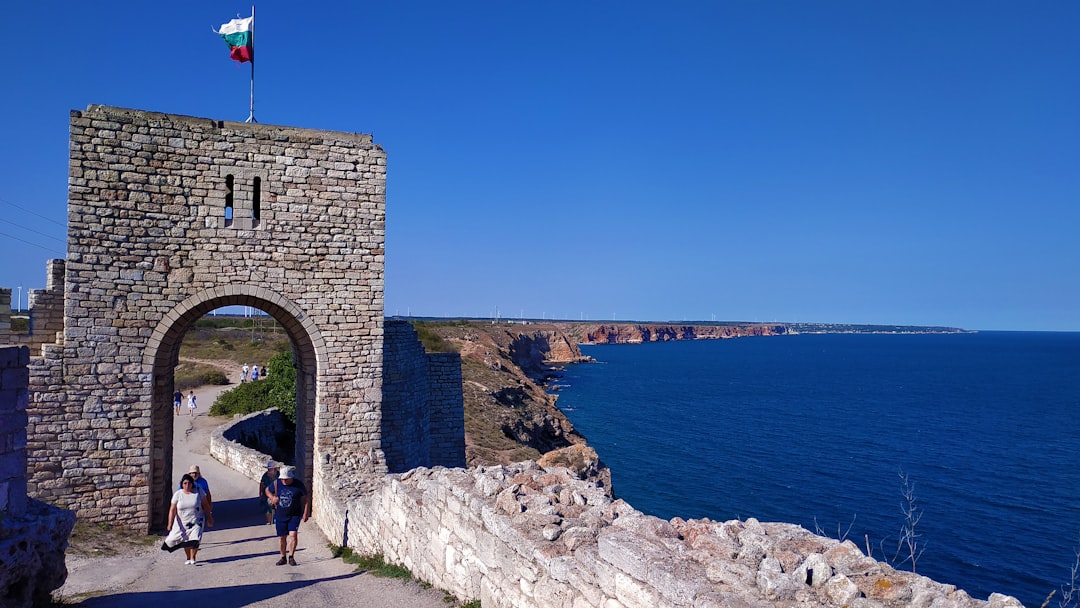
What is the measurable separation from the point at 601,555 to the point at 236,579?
598cm

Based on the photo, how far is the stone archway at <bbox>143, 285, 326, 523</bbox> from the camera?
10781 mm

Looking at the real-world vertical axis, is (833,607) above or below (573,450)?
above

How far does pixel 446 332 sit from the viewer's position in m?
67.0

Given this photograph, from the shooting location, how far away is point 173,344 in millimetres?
11406

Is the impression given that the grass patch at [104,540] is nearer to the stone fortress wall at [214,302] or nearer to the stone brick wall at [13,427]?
the stone fortress wall at [214,302]

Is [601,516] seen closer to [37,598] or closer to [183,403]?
[37,598]

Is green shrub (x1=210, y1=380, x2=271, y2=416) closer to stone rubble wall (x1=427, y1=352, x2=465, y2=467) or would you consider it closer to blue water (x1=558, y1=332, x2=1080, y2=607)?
stone rubble wall (x1=427, y1=352, x2=465, y2=467)

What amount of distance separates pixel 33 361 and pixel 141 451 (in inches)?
82.6

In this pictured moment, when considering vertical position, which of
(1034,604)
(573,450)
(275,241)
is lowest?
(1034,604)

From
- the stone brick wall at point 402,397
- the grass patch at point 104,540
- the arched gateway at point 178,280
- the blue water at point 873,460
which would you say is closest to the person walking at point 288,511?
the arched gateway at point 178,280

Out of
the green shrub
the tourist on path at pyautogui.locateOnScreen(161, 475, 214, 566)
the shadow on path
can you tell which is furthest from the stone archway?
the green shrub

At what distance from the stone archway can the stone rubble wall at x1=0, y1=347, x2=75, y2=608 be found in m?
4.93

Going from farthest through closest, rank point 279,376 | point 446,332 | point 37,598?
point 446,332 → point 279,376 → point 37,598

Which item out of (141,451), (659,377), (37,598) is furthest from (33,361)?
(659,377)
